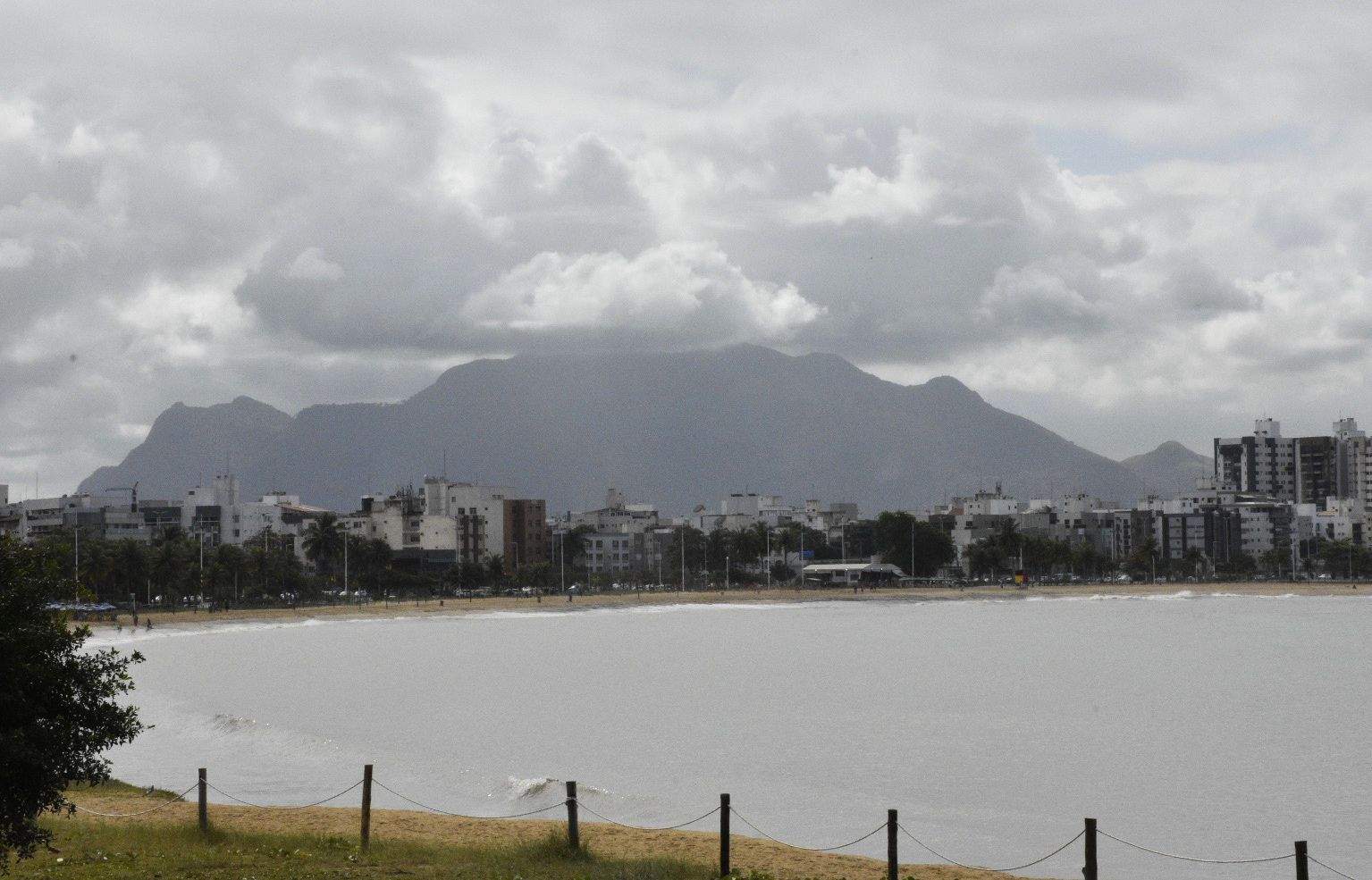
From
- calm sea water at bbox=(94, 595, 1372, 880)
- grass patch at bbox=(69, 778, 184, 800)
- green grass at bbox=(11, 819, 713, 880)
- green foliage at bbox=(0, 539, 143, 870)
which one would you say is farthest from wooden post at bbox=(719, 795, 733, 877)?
grass patch at bbox=(69, 778, 184, 800)

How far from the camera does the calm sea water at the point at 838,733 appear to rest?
127 feet

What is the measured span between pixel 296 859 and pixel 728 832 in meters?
7.26

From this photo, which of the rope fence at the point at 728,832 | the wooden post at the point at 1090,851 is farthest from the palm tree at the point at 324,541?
the wooden post at the point at 1090,851

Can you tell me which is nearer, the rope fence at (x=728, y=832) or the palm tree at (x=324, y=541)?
the rope fence at (x=728, y=832)

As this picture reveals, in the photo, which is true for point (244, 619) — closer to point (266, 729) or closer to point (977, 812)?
point (266, 729)

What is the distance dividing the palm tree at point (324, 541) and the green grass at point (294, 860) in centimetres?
16633

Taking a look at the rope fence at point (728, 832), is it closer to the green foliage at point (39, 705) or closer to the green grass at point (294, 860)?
the green grass at point (294, 860)

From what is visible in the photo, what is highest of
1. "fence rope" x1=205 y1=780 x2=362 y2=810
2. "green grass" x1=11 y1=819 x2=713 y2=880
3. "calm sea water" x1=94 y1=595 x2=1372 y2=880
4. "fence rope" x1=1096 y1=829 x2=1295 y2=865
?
"green grass" x1=11 y1=819 x2=713 y2=880

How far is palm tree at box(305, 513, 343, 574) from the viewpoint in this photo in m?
192

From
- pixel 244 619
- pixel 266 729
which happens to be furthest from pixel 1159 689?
pixel 244 619

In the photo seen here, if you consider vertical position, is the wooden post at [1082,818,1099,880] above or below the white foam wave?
above

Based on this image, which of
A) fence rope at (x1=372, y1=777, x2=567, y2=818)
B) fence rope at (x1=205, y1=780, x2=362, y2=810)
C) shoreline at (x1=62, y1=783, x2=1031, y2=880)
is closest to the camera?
shoreline at (x1=62, y1=783, x2=1031, y2=880)

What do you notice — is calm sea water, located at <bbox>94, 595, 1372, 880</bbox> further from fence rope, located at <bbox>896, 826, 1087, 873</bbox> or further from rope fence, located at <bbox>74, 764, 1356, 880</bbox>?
rope fence, located at <bbox>74, 764, 1356, 880</bbox>

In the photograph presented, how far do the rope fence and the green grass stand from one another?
21.2 inches
